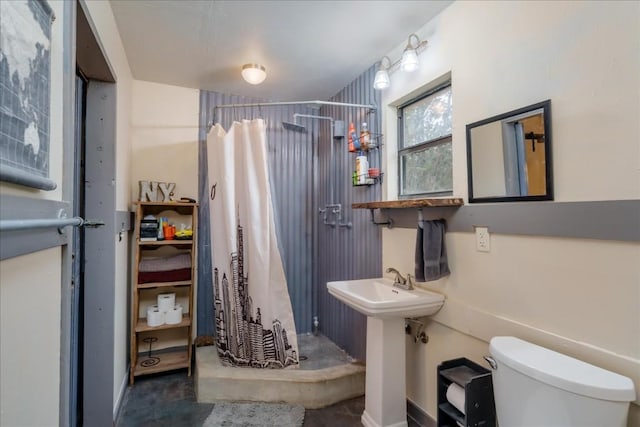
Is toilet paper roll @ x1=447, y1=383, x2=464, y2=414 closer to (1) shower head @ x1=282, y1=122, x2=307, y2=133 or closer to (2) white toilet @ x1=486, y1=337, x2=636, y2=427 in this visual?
(2) white toilet @ x1=486, y1=337, x2=636, y2=427

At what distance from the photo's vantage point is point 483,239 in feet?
4.87

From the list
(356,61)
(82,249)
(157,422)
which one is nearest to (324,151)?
(356,61)

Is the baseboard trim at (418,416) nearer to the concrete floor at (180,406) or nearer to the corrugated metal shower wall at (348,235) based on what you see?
the concrete floor at (180,406)

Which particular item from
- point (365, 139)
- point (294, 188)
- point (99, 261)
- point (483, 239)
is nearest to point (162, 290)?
point (99, 261)

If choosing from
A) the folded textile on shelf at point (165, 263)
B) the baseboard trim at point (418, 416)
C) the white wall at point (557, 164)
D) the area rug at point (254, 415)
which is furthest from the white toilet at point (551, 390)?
the folded textile on shelf at point (165, 263)

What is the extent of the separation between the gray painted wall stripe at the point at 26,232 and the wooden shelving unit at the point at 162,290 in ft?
5.11

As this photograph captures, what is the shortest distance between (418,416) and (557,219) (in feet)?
4.69

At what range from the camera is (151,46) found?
2133 mm

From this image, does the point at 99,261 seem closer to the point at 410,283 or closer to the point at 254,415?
the point at 254,415

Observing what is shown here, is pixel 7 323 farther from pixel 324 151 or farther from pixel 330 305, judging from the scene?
pixel 324 151

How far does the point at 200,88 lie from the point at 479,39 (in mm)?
2353

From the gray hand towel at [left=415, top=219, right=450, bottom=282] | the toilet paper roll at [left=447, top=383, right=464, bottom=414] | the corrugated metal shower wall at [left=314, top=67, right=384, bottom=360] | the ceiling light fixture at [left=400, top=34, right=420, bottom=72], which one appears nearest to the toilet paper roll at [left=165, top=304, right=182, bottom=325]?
the corrugated metal shower wall at [left=314, top=67, right=384, bottom=360]

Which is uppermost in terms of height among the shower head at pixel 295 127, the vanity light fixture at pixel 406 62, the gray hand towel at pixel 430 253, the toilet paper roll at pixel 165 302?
the vanity light fixture at pixel 406 62

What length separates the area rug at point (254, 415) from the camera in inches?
72.4
